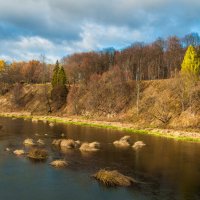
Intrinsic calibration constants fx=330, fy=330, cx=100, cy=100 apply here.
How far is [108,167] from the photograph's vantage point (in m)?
43.4

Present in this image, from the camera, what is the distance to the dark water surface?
1287 inches

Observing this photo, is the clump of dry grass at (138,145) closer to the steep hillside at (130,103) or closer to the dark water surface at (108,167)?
the dark water surface at (108,167)

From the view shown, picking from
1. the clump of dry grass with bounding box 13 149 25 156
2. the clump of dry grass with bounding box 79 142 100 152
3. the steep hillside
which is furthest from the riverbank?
the clump of dry grass with bounding box 13 149 25 156

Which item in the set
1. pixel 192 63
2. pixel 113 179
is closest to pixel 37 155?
pixel 113 179

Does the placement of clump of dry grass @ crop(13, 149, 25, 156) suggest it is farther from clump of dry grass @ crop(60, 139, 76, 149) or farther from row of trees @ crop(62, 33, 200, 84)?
row of trees @ crop(62, 33, 200, 84)

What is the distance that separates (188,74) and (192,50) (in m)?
17.9

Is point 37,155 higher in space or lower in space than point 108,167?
higher

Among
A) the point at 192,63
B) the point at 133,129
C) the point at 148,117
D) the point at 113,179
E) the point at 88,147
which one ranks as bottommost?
the point at 113,179

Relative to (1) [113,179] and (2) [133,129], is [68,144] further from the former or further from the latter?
(2) [133,129]

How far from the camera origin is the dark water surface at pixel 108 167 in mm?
32688

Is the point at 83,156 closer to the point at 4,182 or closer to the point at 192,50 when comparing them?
the point at 4,182

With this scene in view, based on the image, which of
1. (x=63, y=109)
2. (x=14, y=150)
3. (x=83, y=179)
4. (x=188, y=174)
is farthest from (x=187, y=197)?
(x=63, y=109)

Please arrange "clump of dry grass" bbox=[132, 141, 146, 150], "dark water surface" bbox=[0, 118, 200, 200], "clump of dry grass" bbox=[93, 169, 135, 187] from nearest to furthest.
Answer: "dark water surface" bbox=[0, 118, 200, 200], "clump of dry grass" bbox=[93, 169, 135, 187], "clump of dry grass" bbox=[132, 141, 146, 150]

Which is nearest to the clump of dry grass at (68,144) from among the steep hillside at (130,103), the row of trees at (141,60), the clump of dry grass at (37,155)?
the clump of dry grass at (37,155)
